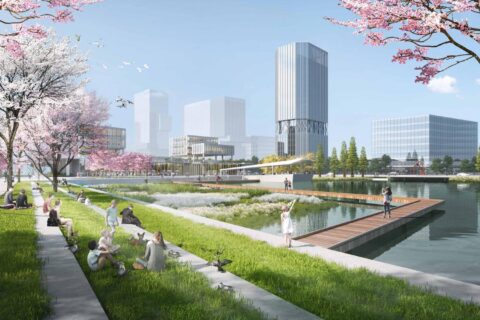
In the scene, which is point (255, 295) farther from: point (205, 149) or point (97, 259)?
point (205, 149)

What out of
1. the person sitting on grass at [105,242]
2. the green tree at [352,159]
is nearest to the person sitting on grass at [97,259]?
the person sitting on grass at [105,242]

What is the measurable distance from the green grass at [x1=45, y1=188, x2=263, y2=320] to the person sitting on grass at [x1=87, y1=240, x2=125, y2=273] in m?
0.17

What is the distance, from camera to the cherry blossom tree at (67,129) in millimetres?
31125

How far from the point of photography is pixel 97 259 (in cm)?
932

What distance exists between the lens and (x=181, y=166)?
147625 mm

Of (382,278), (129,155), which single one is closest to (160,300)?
(382,278)

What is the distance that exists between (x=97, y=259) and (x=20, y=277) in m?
1.74

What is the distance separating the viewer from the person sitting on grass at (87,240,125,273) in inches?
361

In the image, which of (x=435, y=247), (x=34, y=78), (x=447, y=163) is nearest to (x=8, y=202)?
(x=34, y=78)

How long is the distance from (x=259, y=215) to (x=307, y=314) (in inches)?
760

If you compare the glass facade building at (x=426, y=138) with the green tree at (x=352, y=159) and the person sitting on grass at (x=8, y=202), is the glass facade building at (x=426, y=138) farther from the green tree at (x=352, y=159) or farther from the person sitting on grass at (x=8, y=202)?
the person sitting on grass at (x=8, y=202)

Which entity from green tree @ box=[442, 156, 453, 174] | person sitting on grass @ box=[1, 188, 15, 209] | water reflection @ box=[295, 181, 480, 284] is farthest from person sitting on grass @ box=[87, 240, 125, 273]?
green tree @ box=[442, 156, 453, 174]

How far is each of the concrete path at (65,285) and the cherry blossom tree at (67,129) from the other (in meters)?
21.9

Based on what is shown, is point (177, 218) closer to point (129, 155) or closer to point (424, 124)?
point (129, 155)
